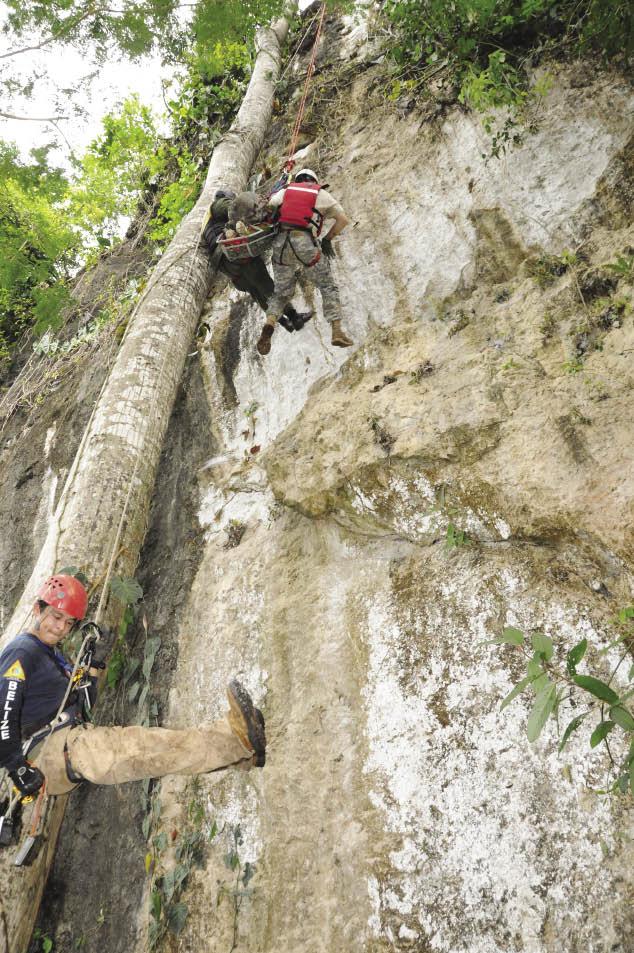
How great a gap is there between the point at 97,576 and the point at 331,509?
184 cm

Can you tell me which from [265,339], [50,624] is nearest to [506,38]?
[265,339]

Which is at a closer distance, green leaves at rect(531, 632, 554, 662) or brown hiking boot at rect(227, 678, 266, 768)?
green leaves at rect(531, 632, 554, 662)

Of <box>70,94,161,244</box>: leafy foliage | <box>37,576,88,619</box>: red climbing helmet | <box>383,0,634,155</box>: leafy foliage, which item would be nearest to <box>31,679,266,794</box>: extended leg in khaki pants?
<box>37,576,88,619</box>: red climbing helmet

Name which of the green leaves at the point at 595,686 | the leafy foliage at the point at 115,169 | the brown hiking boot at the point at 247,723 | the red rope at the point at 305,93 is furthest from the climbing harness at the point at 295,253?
the leafy foliage at the point at 115,169

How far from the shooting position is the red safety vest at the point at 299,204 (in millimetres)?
5047

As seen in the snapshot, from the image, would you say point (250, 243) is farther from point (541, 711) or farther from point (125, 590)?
point (541, 711)

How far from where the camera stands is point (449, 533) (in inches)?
133

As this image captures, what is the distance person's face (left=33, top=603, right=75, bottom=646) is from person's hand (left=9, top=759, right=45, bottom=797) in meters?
0.75

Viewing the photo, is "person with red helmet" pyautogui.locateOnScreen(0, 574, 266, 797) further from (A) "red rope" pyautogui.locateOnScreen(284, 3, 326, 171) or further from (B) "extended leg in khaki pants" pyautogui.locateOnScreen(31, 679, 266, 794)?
(A) "red rope" pyautogui.locateOnScreen(284, 3, 326, 171)

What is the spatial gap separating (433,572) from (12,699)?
2509mm

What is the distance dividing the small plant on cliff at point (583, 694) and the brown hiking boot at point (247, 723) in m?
1.40

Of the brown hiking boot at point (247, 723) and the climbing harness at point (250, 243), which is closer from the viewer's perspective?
the brown hiking boot at point (247, 723)

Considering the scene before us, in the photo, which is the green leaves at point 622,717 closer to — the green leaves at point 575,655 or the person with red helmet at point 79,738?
the green leaves at point 575,655

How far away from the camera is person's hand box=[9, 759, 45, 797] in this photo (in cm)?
310
